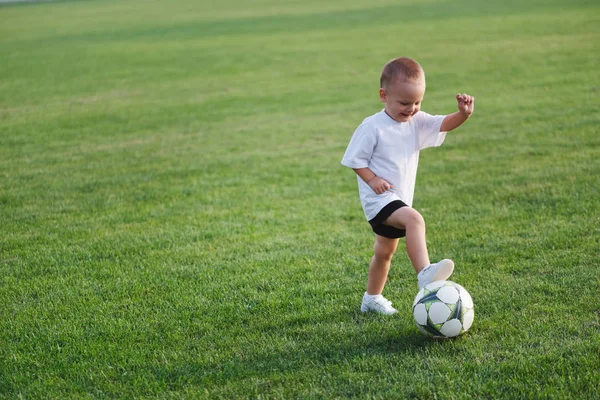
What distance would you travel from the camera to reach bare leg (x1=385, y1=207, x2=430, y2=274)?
4.14 metres

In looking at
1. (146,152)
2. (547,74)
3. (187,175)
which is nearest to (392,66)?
(187,175)

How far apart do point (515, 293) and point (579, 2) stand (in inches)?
1175

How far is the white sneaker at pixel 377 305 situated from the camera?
450 cm

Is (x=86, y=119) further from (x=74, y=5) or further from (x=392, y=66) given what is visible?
(x=74, y=5)

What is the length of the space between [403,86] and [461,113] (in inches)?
18.2

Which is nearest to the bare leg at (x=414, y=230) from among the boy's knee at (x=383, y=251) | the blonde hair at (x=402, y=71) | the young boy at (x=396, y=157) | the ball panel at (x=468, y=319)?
the young boy at (x=396, y=157)

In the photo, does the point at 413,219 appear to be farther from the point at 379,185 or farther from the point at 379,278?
the point at 379,278

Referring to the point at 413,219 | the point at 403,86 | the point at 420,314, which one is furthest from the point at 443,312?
the point at 403,86

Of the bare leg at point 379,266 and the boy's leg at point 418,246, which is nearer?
the boy's leg at point 418,246

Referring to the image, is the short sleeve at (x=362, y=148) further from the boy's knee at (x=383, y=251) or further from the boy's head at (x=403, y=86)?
the boy's knee at (x=383, y=251)

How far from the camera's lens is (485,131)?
10.2 m

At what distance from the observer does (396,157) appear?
4363mm

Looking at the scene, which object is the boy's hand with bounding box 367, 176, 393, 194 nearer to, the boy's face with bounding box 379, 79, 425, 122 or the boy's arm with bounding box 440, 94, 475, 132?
the boy's face with bounding box 379, 79, 425, 122

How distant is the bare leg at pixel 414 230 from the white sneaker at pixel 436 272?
0.30 feet
